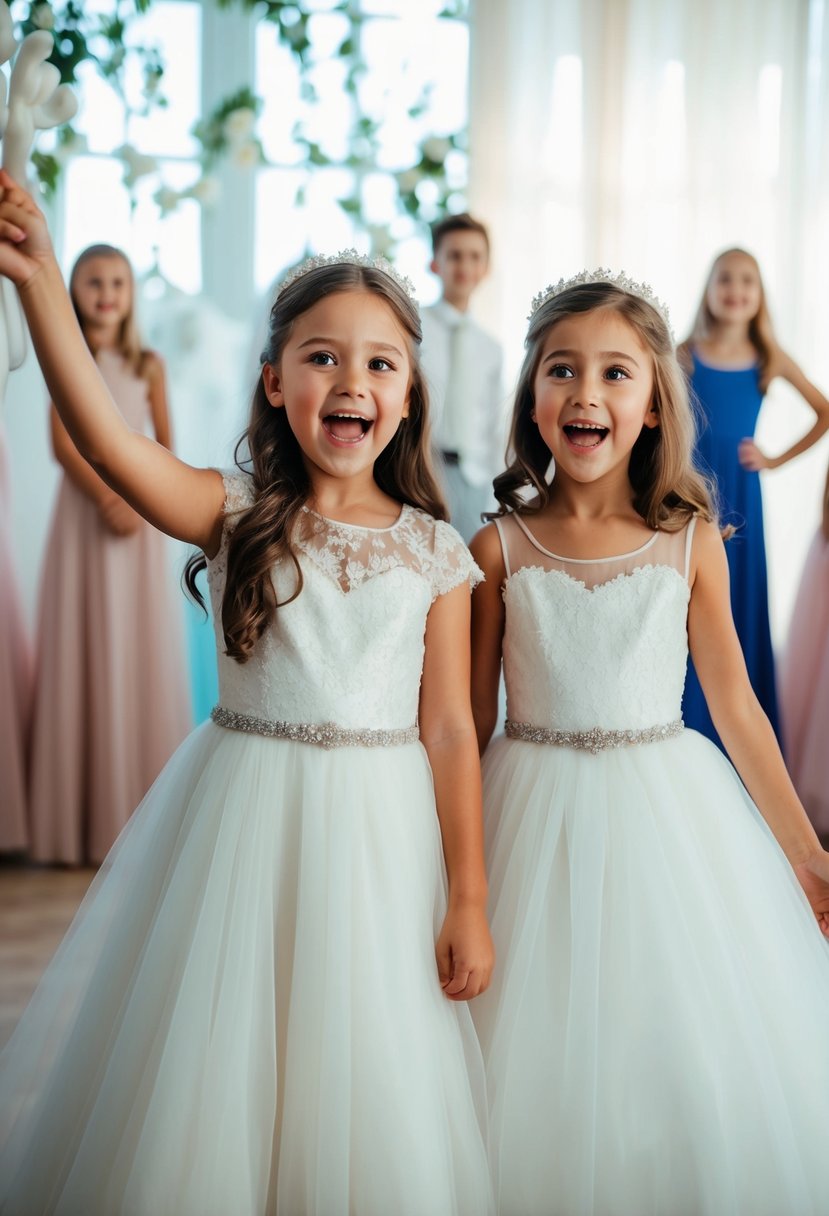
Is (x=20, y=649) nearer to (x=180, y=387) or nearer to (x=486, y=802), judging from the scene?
(x=180, y=387)

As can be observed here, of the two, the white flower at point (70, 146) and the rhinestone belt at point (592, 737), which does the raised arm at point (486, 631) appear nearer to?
the rhinestone belt at point (592, 737)

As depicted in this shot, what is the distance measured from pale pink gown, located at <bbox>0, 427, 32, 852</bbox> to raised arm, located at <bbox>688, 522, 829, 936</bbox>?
2.33m

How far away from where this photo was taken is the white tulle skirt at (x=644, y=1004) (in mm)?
A: 1437

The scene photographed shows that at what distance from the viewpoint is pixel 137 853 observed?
1.57m

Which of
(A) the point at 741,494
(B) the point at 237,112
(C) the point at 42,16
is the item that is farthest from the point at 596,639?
(B) the point at 237,112

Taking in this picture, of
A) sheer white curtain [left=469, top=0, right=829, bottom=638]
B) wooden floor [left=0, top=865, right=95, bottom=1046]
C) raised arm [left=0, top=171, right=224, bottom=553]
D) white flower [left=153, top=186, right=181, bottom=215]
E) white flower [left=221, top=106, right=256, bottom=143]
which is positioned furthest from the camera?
sheer white curtain [left=469, top=0, right=829, bottom=638]

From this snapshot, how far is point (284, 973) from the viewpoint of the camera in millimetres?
1429

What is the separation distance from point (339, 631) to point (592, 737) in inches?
14.9

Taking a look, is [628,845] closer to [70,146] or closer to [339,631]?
[339,631]

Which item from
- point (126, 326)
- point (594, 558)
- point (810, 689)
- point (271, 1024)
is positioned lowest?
point (810, 689)

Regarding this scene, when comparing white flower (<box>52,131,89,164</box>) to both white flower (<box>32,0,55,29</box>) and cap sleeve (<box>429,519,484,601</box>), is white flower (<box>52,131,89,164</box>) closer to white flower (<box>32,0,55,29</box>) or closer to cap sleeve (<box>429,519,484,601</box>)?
white flower (<box>32,0,55,29</box>)

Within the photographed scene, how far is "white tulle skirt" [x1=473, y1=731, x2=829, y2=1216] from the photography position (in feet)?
4.71

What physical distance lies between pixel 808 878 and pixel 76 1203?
1.05 metres

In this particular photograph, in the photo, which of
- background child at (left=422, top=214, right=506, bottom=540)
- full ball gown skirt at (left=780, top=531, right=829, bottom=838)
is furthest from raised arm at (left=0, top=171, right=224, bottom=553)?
full ball gown skirt at (left=780, top=531, right=829, bottom=838)
